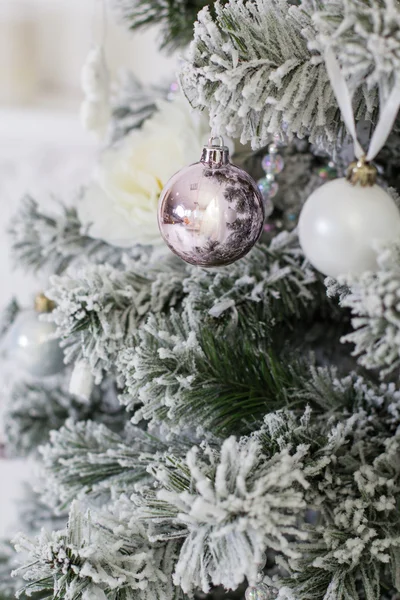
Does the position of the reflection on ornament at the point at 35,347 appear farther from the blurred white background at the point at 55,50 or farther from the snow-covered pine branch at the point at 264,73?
the blurred white background at the point at 55,50

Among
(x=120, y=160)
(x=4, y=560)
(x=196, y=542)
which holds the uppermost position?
(x=120, y=160)

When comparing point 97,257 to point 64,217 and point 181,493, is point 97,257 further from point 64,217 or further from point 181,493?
point 181,493

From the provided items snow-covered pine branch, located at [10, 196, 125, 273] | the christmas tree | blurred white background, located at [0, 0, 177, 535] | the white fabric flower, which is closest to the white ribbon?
the christmas tree

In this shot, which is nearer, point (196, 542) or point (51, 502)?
point (196, 542)

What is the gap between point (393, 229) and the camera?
275 mm

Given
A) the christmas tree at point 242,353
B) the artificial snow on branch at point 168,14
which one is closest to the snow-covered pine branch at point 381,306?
the christmas tree at point 242,353

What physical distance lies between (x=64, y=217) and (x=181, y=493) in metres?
0.32

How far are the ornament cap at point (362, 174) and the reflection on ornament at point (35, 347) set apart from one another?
0.32m

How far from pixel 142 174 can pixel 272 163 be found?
3.9 inches

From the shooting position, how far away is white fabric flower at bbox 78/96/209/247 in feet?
1.49

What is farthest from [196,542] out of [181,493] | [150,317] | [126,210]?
[126,210]

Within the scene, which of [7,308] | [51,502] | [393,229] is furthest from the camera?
[7,308]

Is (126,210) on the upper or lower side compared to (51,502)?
upper

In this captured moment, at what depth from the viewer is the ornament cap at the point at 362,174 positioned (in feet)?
0.93
